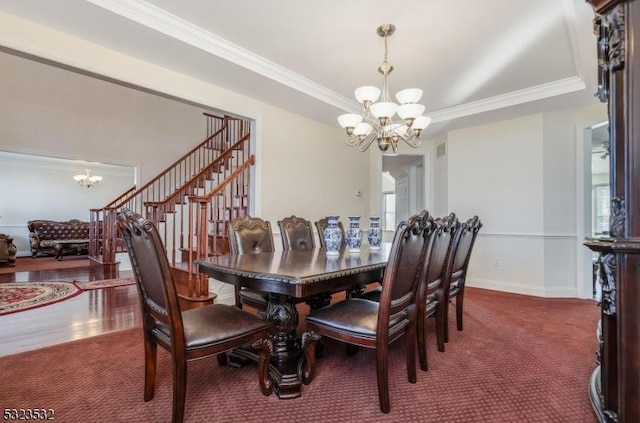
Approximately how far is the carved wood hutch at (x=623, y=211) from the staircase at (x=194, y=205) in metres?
2.95

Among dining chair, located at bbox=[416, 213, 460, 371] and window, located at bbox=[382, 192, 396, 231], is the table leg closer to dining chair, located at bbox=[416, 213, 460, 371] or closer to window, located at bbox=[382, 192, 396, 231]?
dining chair, located at bbox=[416, 213, 460, 371]

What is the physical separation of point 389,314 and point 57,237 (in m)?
9.48

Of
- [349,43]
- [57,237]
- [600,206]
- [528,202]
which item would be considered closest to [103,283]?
[349,43]

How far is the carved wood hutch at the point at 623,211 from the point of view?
1.26 meters

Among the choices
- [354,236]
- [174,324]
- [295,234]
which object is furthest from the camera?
[295,234]

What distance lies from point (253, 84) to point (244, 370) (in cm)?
275

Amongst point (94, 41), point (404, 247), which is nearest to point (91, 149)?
point (94, 41)

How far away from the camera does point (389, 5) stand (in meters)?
2.35

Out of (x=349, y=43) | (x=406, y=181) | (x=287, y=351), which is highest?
(x=349, y=43)

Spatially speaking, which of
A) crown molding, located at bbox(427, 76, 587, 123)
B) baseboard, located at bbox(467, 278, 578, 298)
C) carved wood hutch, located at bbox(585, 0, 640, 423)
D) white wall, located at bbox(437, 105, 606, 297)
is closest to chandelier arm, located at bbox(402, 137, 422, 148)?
crown molding, located at bbox(427, 76, 587, 123)

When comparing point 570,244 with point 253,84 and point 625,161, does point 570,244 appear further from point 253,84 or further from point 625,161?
point 253,84

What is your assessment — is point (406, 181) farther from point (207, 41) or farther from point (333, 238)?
point (207, 41)

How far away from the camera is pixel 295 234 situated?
3.25 metres

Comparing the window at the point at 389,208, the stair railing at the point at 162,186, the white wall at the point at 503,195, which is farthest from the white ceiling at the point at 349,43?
the window at the point at 389,208
